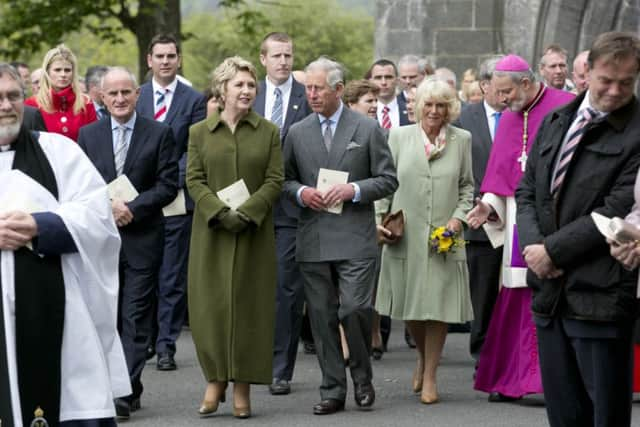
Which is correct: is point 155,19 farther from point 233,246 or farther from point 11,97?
point 11,97

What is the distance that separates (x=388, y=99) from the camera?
43.5 feet

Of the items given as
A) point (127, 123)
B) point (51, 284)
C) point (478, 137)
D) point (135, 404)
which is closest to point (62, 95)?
point (127, 123)

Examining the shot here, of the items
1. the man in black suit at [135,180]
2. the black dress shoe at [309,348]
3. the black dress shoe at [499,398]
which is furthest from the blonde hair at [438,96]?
the black dress shoe at [309,348]

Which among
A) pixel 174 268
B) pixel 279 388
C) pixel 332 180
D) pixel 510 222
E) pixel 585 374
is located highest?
pixel 332 180

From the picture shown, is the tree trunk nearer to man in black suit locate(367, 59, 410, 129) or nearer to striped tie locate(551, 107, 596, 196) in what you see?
man in black suit locate(367, 59, 410, 129)

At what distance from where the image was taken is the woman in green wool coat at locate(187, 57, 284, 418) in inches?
378

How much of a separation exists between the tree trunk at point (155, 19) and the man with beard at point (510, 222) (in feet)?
48.2

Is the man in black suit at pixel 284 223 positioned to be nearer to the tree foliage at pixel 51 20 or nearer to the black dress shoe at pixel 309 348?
the black dress shoe at pixel 309 348

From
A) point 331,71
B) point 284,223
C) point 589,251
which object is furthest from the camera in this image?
point 284,223

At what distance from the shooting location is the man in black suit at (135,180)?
9828mm

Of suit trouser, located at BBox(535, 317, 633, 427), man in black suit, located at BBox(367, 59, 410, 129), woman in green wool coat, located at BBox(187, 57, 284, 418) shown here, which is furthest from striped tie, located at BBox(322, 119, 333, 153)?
suit trouser, located at BBox(535, 317, 633, 427)

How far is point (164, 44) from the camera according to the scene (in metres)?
12.4

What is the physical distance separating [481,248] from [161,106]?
115 inches

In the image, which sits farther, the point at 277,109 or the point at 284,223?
the point at 277,109
